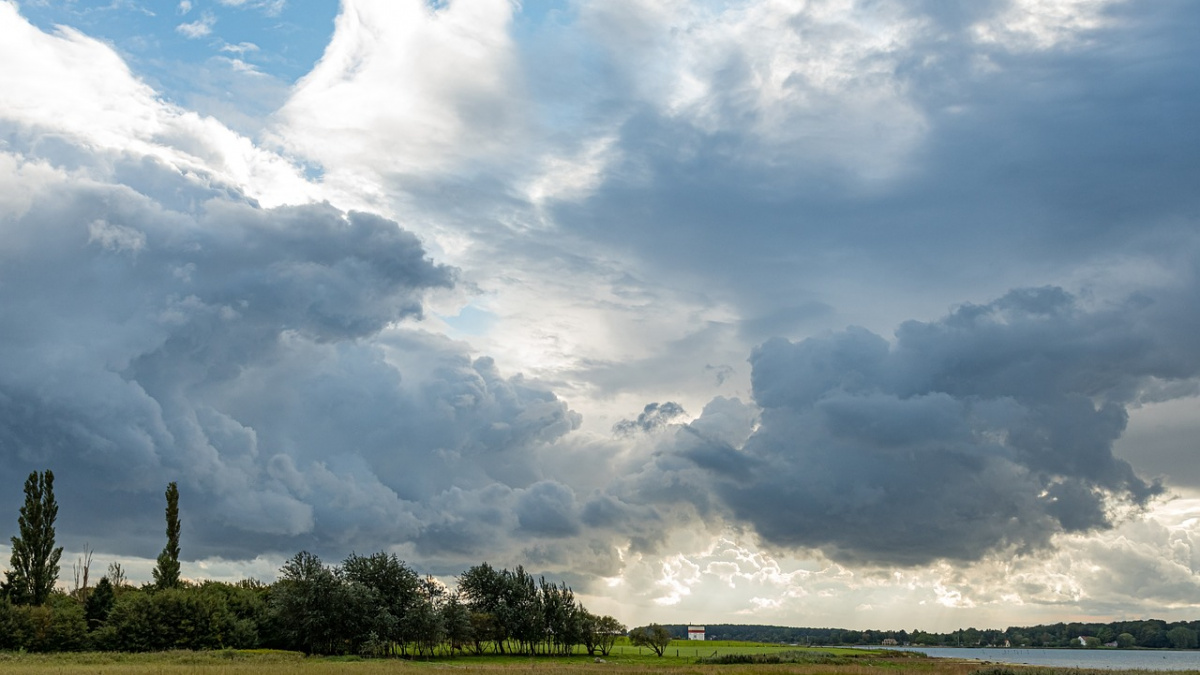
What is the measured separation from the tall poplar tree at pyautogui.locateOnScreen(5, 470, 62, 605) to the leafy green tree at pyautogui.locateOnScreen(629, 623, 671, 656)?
75.5 meters

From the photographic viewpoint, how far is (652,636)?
434ft

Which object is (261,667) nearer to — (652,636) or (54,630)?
(54,630)

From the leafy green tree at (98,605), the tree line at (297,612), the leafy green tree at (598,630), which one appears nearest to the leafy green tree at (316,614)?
the tree line at (297,612)

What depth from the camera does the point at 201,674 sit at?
227 ft

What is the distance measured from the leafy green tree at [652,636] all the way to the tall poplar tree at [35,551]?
75.5 metres

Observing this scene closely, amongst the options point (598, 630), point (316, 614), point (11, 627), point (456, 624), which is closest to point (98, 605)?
point (11, 627)

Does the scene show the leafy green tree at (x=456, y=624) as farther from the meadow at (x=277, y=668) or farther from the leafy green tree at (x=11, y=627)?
the leafy green tree at (x=11, y=627)

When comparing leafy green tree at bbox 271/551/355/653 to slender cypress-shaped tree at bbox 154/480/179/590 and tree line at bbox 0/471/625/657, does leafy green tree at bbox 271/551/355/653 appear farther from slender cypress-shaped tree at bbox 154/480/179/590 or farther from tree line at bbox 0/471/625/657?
slender cypress-shaped tree at bbox 154/480/179/590

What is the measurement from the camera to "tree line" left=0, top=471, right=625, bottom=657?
340ft

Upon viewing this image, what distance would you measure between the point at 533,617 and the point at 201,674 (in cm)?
7088

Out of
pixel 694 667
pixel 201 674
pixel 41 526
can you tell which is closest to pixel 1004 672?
pixel 694 667

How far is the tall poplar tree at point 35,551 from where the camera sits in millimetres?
115438

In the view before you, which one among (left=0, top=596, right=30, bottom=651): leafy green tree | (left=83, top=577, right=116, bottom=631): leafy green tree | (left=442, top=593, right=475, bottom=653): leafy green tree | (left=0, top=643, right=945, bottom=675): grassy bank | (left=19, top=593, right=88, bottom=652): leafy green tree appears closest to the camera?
A: (left=0, top=643, right=945, bottom=675): grassy bank

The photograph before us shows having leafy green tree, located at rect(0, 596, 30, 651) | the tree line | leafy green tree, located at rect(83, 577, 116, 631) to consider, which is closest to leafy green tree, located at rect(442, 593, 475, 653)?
the tree line
